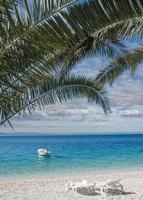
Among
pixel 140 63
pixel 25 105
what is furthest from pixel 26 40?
pixel 140 63

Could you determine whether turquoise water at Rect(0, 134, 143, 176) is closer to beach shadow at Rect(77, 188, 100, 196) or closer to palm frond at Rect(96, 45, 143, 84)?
beach shadow at Rect(77, 188, 100, 196)

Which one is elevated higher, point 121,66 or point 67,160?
point 121,66

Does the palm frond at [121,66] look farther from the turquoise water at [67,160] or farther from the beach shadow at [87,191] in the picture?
the turquoise water at [67,160]

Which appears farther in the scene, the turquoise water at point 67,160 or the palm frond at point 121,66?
the turquoise water at point 67,160

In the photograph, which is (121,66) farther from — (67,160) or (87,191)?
(67,160)

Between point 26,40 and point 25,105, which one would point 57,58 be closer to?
point 25,105

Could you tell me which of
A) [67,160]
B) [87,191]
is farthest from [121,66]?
[67,160]

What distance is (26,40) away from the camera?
13.5 feet

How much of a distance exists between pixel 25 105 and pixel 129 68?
10.3ft

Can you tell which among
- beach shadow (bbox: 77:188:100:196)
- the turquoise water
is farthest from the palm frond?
the turquoise water

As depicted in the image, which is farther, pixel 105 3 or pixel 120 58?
pixel 120 58

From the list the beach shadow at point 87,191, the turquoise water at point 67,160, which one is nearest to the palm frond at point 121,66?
the beach shadow at point 87,191

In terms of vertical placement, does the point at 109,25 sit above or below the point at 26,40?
above

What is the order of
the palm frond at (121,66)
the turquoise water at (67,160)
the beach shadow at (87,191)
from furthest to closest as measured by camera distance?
the turquoise water at (67,160), the beach shadow at (87,191), the palm frond at (121,66)
